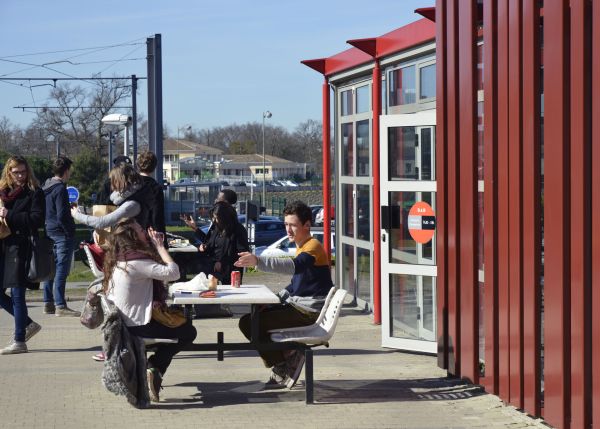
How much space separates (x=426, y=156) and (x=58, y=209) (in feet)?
15.0

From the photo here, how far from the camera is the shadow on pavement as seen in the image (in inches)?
314

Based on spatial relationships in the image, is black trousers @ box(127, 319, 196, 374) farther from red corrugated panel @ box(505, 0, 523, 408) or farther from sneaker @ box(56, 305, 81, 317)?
sneaker @ box(56, 305, 81, 317)

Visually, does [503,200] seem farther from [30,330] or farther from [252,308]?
[30,330]

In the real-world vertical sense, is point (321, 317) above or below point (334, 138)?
below

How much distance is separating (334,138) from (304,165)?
135 meters

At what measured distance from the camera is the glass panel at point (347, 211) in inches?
536

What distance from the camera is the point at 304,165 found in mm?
149250

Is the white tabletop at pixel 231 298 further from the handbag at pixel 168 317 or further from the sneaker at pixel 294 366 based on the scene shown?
the sneaker at pixel 294 366

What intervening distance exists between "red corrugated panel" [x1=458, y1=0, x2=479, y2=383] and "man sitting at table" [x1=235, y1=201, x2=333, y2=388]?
40.4 inches

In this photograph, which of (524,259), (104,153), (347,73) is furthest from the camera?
(104,153)

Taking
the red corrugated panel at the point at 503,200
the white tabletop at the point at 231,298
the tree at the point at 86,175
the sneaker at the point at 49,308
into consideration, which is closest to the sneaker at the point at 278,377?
the white tabletop at the point at 231,298

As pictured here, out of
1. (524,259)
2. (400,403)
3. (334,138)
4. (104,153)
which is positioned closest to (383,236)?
(400,403)

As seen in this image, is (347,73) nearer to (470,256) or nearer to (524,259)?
(470,256)

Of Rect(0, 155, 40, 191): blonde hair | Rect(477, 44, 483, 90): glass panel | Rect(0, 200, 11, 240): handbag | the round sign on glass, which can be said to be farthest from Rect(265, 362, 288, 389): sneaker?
Rect(0, 155, 40, 191): blonde hair
